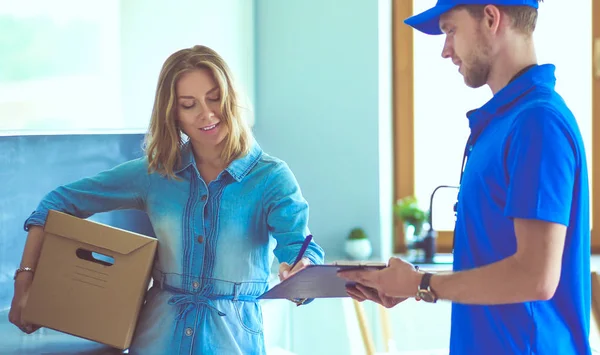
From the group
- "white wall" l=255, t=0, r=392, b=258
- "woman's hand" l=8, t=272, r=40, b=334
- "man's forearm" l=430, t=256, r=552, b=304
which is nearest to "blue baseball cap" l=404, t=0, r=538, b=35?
"man's forearm" l=430, t=256, r=552, b=304

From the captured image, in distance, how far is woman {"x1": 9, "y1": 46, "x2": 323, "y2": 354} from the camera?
1672 mm

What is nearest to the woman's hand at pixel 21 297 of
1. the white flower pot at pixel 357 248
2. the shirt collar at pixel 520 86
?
the shirt collar at pixel 520 86

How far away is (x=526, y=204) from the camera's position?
1.10 m

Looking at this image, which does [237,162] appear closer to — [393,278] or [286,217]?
[286,217]

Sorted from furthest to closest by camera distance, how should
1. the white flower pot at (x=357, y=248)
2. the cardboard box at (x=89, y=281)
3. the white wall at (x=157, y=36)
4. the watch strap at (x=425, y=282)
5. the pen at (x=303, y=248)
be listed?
the white flower pot at (x=357, y=248), the white wall at (x=157, y=36), the cardboard box at (x=89, y=281), the pen at (x=303, y=248), the watch strap at (x=425, y=282)

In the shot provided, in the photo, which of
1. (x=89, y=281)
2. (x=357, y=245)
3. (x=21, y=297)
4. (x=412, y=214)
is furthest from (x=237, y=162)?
(x=412, y=214)

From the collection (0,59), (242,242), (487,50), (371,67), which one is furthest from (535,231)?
(371,67)

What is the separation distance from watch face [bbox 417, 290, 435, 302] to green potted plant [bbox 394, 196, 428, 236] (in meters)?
2.27

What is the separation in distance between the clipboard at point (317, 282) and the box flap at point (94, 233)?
0.34 m

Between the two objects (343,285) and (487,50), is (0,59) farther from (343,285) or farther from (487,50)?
(487,50)

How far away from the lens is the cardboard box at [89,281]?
1.68 m

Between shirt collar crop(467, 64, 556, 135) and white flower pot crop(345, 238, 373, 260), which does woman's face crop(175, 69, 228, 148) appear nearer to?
shirt collar crop(467, 64, 556, 135)

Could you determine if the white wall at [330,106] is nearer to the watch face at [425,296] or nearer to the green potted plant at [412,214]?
the green potted plant at [412,214]

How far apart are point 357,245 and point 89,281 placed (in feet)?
5.87
